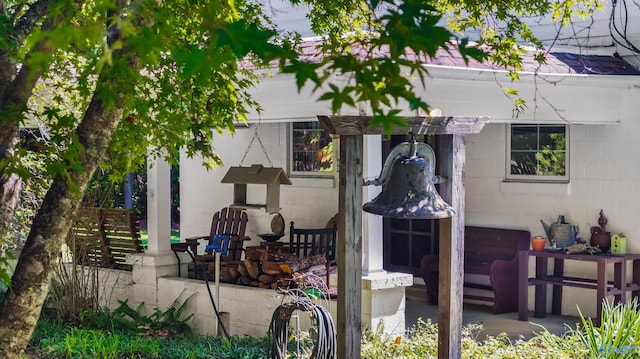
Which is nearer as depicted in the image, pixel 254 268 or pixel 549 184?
pixel 254 268

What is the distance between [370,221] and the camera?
9.25 meters

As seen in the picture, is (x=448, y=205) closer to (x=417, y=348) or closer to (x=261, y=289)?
(x=417, y=348)

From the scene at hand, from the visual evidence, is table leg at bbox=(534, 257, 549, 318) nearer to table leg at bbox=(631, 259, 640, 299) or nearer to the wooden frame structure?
table leg at bbox=(631, 259, 640, 299)

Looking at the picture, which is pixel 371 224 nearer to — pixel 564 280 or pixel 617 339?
pixel 564 280

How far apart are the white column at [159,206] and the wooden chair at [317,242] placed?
1.53 meters

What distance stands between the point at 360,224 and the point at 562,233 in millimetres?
5309

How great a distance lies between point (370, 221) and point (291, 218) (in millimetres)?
3313

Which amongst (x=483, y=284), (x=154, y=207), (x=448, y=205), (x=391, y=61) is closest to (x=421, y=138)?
(x=483, y=284)

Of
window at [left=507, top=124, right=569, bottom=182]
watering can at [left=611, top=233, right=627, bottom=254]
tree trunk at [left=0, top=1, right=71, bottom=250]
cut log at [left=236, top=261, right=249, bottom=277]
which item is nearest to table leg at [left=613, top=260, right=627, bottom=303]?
A: watering can at [left=611, top=233, right=627, bottom=254]

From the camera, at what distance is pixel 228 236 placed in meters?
10.5

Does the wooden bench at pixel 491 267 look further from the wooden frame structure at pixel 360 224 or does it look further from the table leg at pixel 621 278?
the wooden frame structure at pixel 360 224

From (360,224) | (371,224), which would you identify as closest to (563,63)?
(371,224)

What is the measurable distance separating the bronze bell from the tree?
40 cm

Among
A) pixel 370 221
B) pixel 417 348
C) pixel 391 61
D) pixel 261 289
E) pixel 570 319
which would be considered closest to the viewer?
pixel 391 61
